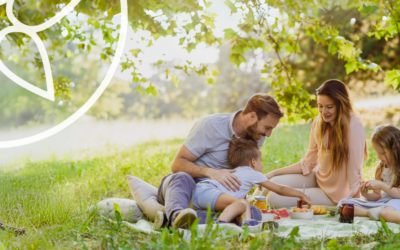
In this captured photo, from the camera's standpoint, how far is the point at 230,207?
2613 mm

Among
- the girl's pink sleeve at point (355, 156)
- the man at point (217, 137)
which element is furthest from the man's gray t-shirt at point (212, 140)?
the girl's pink sleeve at point (355, 156)

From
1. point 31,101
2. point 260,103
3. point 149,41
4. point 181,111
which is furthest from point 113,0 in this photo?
point 181,111

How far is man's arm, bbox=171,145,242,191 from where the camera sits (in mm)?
2938

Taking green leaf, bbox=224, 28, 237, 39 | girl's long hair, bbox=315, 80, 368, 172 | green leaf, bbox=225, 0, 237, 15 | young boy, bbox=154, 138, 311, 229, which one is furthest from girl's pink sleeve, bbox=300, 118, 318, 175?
green leaf, bbox=225, 0, 237, 15

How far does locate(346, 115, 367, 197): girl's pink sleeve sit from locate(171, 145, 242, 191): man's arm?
1.25 m

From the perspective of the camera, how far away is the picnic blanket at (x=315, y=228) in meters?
2.32

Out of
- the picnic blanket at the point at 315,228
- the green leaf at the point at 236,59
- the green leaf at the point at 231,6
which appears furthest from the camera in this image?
the green leaf at the point at 236,59

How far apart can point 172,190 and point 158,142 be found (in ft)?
21.8

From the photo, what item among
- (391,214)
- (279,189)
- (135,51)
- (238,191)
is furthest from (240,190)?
(135,51)

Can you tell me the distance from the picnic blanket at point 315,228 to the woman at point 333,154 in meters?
A: 0.53

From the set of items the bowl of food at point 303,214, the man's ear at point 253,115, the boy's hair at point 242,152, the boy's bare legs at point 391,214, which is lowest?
the bowl of food at point 303,214

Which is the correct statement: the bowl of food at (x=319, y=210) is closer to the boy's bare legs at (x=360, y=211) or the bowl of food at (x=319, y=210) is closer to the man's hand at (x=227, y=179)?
the boy's bare legs at (x=360, y=211)

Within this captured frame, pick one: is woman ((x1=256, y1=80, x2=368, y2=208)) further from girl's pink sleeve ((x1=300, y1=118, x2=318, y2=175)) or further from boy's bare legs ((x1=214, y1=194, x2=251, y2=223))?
boy's bare legs ((x1=214, y1=194, x2=251, y2=223))

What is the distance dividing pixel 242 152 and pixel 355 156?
1167 mm
